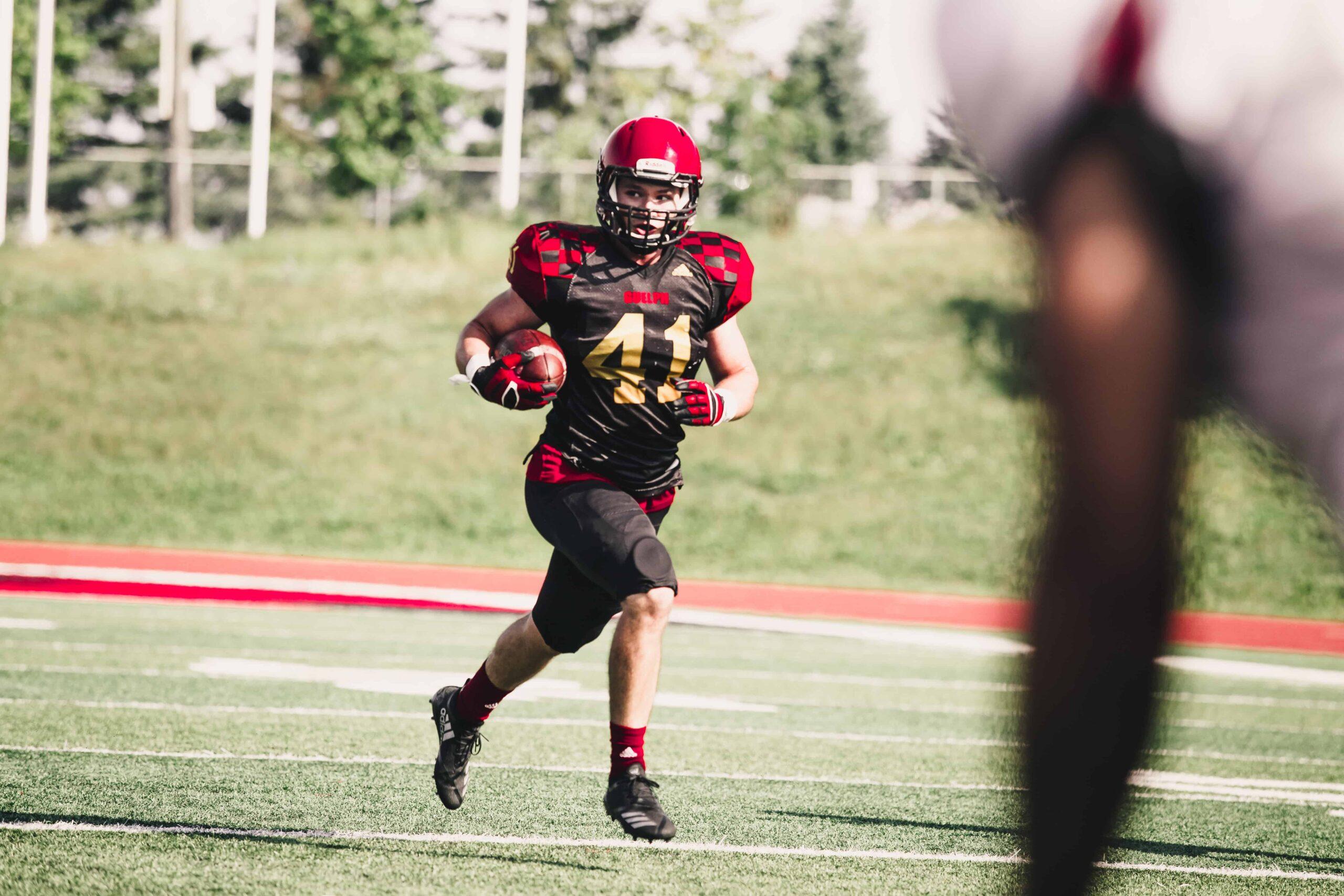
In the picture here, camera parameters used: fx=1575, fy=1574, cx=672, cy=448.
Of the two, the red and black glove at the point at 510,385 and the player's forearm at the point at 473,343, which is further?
the player's forearm at the point at 473,343

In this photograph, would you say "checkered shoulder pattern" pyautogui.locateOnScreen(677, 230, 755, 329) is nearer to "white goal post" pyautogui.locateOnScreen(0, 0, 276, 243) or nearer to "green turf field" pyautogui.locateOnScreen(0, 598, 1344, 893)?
"green turf field" pyautogui.locateOnScreen(0, 598, 1344, 893)

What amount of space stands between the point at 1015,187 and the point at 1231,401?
1.09 feet

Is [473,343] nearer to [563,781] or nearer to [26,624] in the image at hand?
[563,781]

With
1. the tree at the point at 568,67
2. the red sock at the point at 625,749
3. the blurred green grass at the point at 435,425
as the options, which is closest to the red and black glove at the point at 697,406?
the red sock at the point at 625,749

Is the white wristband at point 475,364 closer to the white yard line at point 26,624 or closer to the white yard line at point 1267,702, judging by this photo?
the white yard line at point 1267,702

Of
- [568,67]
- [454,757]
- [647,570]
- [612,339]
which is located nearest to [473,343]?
[612,339]

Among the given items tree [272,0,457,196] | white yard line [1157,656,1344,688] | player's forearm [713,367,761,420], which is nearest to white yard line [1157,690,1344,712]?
white yard line [1157,656,1344,688]

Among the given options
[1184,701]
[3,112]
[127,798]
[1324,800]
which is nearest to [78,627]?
[127,798]

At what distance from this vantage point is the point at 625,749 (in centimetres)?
362

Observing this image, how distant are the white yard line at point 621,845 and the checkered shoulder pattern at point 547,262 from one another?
1.33m

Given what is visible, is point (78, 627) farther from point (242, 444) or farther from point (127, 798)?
point (242, 444)

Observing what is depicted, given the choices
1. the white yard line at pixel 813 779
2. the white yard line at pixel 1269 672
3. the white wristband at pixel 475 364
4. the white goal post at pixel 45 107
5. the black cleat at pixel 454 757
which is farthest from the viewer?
the white goal post at pixel 45 107

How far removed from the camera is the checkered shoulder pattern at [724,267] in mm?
4066

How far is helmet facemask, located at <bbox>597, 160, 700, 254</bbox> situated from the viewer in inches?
152
